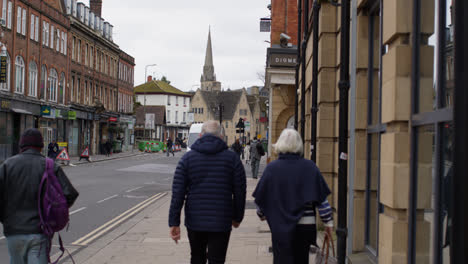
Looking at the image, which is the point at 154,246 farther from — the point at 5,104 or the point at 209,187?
the point at 5,104

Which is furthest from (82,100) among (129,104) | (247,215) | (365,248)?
(365,248)

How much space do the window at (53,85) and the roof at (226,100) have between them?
72.2 m

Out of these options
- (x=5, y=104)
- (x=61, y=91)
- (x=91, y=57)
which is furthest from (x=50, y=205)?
(x=91, y=57)

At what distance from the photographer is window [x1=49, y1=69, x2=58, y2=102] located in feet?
133

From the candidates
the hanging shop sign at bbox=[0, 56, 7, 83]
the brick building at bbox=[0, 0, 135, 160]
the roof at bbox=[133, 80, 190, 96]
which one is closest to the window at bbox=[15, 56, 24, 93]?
the brick building at bbox=[0, 0, 135, 160]

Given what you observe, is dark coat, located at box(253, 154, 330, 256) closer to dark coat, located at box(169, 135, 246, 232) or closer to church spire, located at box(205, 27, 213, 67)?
dark coat, located at box(169, 135, 246, 232)

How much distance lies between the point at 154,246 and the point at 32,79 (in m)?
31.7

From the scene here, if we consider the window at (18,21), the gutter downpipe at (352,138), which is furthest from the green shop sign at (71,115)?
the gutter downpipe at (352,138)

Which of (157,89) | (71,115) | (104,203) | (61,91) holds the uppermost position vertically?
(157,89)

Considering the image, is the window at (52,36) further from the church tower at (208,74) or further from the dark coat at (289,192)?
the church tower at (208,74)

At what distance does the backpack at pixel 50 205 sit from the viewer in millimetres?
4750

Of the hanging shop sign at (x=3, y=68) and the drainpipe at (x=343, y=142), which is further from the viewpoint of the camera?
the hanging shop sign at (x=3, y=68)

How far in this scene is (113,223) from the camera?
11.4 m

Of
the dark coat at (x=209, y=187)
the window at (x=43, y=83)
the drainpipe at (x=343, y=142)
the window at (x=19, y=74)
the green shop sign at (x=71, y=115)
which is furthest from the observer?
the green shop sign at (x=71, y=115)
